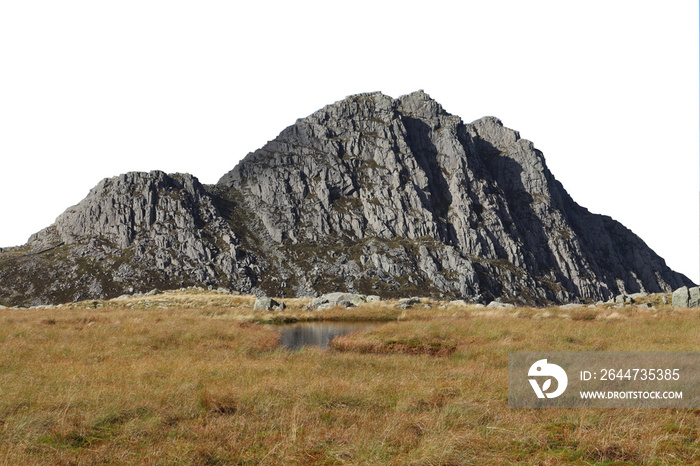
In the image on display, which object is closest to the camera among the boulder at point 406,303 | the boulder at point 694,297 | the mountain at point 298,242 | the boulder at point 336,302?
the boulder at point 694,297

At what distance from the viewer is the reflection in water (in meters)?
26.3

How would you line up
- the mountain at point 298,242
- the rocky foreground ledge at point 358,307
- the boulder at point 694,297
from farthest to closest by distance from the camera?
the mountain at point 298,242 < the boulder at point 694,297 < the rocky foreground ledge at point 358,307

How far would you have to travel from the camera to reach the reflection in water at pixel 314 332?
86.2 ft

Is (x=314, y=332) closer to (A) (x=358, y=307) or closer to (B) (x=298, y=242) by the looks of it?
(A) (x=358, y=307)

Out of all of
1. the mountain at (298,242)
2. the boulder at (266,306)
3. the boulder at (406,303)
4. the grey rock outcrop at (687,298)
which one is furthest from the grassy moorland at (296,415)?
the mountain at (298,242)

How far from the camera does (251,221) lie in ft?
586

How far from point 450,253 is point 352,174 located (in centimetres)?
6528

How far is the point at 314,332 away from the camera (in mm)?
32531

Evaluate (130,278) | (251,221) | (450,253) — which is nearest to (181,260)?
(130,278)

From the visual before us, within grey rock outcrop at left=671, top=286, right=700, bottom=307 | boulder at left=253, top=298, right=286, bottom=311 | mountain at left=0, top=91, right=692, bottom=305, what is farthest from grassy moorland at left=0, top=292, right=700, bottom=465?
mountain at left=0, top=91, right=692, bottom=305

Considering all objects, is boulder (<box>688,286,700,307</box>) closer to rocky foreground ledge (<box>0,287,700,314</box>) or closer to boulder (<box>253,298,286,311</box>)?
rocky foreground ledge (<box>0,287,700,314</box>)

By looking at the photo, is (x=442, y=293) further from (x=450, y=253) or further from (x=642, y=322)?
(x=642, y=322)

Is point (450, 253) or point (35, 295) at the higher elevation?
point (450, 253)

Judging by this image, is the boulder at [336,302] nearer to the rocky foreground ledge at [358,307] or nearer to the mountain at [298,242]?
the rocky foreground ledge at [358,307]
